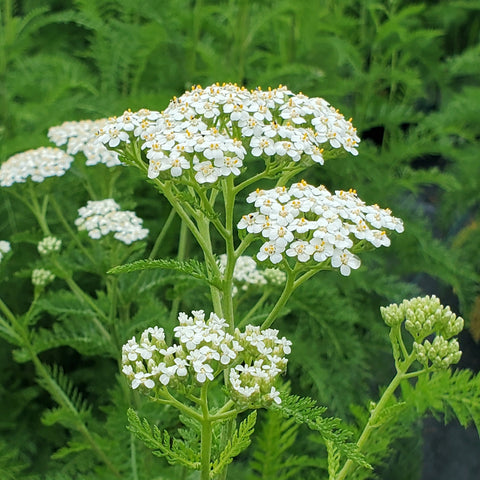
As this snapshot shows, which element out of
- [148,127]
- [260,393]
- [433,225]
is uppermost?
[148,127]

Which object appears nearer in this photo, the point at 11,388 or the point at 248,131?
the point at 248,131

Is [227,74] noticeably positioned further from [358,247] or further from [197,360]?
[197,360]

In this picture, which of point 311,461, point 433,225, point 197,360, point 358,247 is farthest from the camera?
point 433,225

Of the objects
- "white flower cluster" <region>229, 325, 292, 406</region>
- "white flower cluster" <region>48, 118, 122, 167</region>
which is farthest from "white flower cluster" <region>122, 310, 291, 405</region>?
"white flower cluster" <region>48, 118, 122, 167</region>

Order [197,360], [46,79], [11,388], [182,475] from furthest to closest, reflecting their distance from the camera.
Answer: [46,79] < [11,388] < [182,475] < [197,360]

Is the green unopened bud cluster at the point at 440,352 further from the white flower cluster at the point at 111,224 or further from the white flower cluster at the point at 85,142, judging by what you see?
the white flower cluster at the point at 85,142

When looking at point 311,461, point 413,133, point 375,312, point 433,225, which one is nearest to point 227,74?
point 413,133
